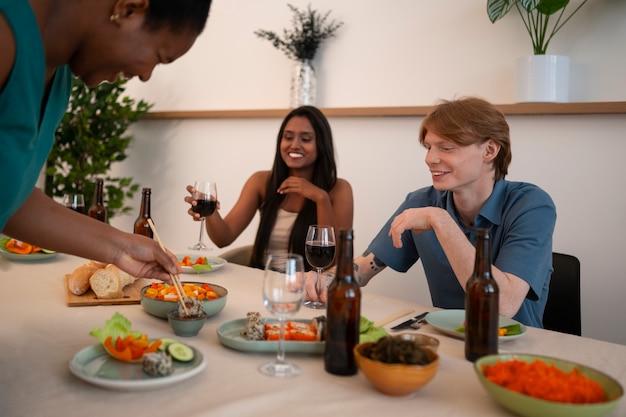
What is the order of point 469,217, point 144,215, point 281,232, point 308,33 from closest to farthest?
1. point 469,217
2. point 144,215
3. point 281,232
4. point 308,33

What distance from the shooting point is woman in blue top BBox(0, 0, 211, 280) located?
855mm

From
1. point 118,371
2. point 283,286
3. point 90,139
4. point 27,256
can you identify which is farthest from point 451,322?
point 90,139

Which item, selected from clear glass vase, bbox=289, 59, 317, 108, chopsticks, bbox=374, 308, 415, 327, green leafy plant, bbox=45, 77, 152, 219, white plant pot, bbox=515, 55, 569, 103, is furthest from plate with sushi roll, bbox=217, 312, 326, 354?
green leafy plant, bbox=45, 77, 152, 219

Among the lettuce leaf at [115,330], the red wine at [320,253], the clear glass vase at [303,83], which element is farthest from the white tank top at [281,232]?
the lettuce leaf at [115,330]

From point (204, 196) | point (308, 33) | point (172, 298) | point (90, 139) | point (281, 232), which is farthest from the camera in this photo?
point (90, 139)

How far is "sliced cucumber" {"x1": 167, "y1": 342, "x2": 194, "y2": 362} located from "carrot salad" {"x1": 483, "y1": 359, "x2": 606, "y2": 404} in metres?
0.51

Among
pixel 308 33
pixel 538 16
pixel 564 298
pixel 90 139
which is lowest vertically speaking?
pixel 564 298

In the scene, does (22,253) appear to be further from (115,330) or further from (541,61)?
(541,61)

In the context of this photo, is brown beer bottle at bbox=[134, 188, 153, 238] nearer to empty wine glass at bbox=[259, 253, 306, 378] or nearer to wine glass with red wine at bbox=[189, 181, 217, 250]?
wine glass with red wine at bbox=[189, 181, 217, 250]

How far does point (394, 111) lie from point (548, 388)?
7.66ft

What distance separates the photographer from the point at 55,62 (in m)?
1.00

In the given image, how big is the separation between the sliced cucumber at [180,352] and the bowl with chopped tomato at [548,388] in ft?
1.65

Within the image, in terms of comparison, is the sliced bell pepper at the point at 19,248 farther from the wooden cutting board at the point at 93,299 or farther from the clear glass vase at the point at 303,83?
the clear glass vase at the point at 303,83

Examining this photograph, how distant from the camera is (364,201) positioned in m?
3.27
